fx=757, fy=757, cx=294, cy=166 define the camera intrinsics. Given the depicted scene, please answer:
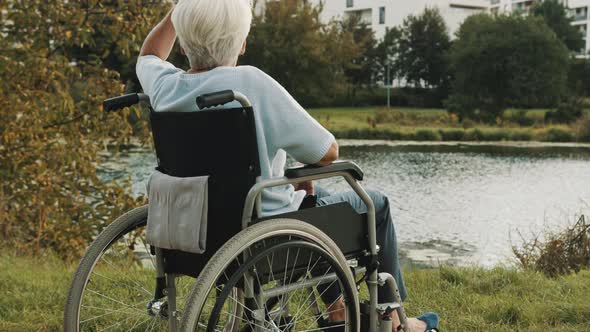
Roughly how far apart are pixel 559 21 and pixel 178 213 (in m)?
50.0

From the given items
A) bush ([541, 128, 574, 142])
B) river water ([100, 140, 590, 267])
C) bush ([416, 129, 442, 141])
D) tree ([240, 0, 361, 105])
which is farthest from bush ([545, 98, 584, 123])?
tree ([240, 0, 361, 105])

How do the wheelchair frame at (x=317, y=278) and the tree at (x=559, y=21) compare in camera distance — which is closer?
the wheelchair frame at (x=317, y=278)

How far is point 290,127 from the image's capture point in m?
1.59

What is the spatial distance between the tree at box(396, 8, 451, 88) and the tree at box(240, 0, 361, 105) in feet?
22.6

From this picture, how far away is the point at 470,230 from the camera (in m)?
8.16

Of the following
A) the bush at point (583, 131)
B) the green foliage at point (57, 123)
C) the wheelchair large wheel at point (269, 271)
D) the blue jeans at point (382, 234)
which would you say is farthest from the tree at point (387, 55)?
the wheelchair large wheel at point (269, 271)

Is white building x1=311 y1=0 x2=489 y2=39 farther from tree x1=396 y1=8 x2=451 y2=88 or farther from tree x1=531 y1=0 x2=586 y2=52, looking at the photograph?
tree x1=396 y1=8 x2=451 y2=88

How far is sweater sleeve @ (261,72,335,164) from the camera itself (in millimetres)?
1580

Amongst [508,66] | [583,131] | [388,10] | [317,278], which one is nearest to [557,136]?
[583,131]

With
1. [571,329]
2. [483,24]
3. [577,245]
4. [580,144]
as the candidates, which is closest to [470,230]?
[577,245]

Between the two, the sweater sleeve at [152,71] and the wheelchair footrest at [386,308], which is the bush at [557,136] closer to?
the wheelchair footrest at [386,308]

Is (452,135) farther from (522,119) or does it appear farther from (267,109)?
(267,109)

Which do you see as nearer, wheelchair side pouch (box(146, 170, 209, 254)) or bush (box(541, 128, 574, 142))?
wheelchair side pouch (box(146, 170, 209, 254))

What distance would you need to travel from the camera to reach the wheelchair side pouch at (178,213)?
160 cm
